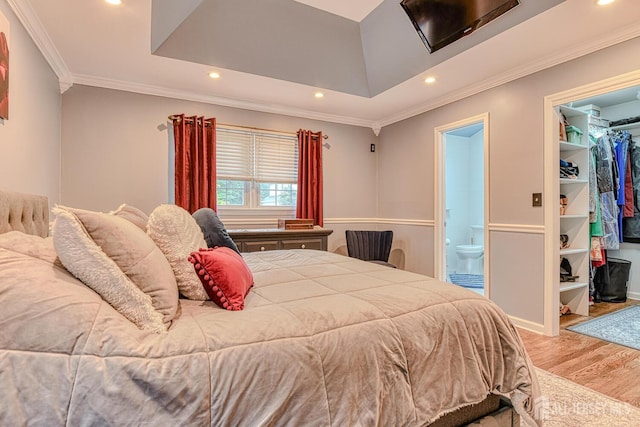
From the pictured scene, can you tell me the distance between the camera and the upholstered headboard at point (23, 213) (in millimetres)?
1506

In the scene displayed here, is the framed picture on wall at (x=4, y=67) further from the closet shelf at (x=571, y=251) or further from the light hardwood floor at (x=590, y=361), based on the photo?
the closet shelf at (x=571, y=251)

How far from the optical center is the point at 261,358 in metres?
0.90

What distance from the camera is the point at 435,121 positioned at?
12.8ft

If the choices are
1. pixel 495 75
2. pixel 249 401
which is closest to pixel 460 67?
pixel 495 75

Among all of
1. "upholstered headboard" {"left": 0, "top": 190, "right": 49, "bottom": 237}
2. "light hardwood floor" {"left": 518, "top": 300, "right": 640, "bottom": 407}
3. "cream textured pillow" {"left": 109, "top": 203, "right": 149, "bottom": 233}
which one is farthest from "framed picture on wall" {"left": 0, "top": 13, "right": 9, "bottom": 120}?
"light hardwood floor" {"left": 518, "top": 300, "right": 640, "bottom": 407}

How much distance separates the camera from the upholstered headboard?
Result: 1.51 meters

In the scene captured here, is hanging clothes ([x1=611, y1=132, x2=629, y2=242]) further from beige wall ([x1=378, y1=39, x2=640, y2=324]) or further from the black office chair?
the black office chair

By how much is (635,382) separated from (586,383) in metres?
0.32

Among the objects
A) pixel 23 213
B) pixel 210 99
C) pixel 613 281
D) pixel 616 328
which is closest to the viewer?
pixel 23 213

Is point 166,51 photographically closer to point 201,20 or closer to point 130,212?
point 201,20

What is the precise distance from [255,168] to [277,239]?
1002 mm

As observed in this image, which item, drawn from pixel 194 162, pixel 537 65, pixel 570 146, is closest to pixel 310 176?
pixel 194 162

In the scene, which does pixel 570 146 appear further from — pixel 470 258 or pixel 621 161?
pixel 470 258

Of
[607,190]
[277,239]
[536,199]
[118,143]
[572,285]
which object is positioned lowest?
[572,285]
